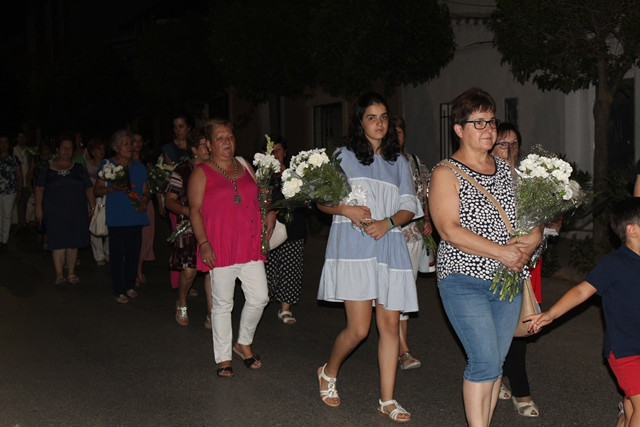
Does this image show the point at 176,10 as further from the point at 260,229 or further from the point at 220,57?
the point at 260,229

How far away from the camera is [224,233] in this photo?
7367 mm

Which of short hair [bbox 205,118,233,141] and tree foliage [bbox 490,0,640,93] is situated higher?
tree foliage [bbox 490,0,640,93]

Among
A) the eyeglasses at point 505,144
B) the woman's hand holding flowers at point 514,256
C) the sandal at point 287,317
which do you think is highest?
the eyeglasses at point 505,144

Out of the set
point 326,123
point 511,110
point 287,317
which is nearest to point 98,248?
point 287,317

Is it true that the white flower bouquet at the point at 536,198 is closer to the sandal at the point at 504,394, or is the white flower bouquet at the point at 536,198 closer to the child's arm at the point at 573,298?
the child's arm at the point at 573,298

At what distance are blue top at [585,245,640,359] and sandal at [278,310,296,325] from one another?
16.3 feet

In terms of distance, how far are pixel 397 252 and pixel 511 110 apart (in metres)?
12.3

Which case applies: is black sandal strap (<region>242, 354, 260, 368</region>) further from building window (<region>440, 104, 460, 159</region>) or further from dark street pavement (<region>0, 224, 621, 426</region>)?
building window (<region>440, 104, 460, 159</region>)

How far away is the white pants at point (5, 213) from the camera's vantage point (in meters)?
16.2

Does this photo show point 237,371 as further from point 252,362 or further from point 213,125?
point 213,125

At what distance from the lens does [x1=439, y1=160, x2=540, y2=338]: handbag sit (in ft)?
16.4

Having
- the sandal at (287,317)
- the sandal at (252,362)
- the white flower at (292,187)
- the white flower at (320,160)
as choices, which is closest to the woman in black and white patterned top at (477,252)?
the white flower at (320,160)

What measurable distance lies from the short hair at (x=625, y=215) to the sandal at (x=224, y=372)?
3.55 meters

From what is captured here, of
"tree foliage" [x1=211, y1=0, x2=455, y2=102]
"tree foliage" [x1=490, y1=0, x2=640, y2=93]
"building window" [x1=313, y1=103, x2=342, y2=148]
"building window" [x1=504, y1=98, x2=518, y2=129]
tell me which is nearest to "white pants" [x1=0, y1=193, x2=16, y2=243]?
→ "tree foliage" [x1=211, y1=0, x2=455, y2=102]
